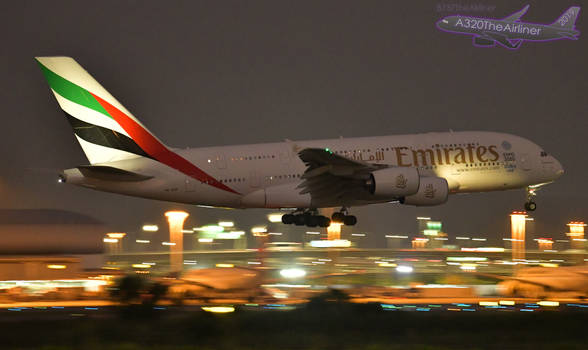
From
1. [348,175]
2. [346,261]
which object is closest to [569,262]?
[346,261]

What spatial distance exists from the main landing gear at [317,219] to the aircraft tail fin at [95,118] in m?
9.85

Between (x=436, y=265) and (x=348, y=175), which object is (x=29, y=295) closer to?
(x=348, y=175)

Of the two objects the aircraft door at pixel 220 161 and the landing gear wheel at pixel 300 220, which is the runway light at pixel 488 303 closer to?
the landing gear wheel at pixel 300 220

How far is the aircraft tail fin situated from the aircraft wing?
8964 millimetres

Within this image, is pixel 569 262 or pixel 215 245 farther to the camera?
pixel 215 245

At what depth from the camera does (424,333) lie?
31.2 m

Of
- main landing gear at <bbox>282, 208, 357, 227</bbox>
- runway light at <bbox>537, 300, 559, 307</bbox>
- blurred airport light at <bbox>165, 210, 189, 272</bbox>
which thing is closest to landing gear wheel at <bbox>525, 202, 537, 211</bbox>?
main landing gear at <bbox>282, 208, 357, 227</bbox>

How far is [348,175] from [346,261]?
36398 millimetres

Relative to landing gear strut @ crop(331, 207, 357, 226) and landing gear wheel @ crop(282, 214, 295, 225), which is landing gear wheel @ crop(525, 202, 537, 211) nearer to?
landing gear strut @ crop(331, 207, 357, 226)

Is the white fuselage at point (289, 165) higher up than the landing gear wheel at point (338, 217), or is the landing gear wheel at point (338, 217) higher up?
the white fuselage at point (289, 165)

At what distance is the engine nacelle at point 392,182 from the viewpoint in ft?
157

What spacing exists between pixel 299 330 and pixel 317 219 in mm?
21617

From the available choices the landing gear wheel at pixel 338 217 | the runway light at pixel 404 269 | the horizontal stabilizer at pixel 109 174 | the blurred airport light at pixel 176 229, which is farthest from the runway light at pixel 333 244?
the horizontal stabilizer at pixel 109 174

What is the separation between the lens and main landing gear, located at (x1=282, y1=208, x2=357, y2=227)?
52.0 m
